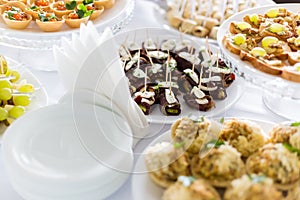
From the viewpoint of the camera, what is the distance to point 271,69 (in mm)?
1563

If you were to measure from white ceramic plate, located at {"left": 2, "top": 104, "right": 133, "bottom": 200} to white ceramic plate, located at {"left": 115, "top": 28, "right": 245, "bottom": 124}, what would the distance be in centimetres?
27

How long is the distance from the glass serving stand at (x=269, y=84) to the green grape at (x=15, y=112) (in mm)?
724

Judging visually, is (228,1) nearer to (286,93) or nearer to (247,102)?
(247,102)

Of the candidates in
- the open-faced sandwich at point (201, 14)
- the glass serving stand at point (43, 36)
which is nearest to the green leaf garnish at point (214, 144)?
the glass serving stand at point (43, 36)

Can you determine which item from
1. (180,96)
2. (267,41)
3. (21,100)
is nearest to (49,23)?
(21,100)

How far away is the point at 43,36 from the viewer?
175 centimetres

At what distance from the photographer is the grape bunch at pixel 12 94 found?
5.02ft

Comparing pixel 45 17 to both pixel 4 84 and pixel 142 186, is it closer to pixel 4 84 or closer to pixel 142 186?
pixel 4 84

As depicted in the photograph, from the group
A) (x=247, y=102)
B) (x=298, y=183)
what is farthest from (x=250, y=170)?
(x=247, y=102)

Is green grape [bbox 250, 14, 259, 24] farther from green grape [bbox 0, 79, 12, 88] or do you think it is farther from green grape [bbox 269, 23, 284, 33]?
green grape [bbox 0, 79, 12, 88]

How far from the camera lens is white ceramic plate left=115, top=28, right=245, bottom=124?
1.64 m

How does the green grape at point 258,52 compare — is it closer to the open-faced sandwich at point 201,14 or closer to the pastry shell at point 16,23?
the open-faced sandwich at point 201,14

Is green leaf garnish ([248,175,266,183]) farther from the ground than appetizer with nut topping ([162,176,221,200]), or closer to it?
farther from the ground

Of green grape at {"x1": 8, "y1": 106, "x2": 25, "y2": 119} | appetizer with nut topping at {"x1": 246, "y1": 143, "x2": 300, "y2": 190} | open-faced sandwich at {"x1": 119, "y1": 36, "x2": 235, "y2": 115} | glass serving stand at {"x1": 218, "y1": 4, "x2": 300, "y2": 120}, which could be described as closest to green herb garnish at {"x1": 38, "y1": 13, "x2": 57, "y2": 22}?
open-faced sandwich at {"x1": 119, "y1": 36, "x2": 235, "y2": 115}
